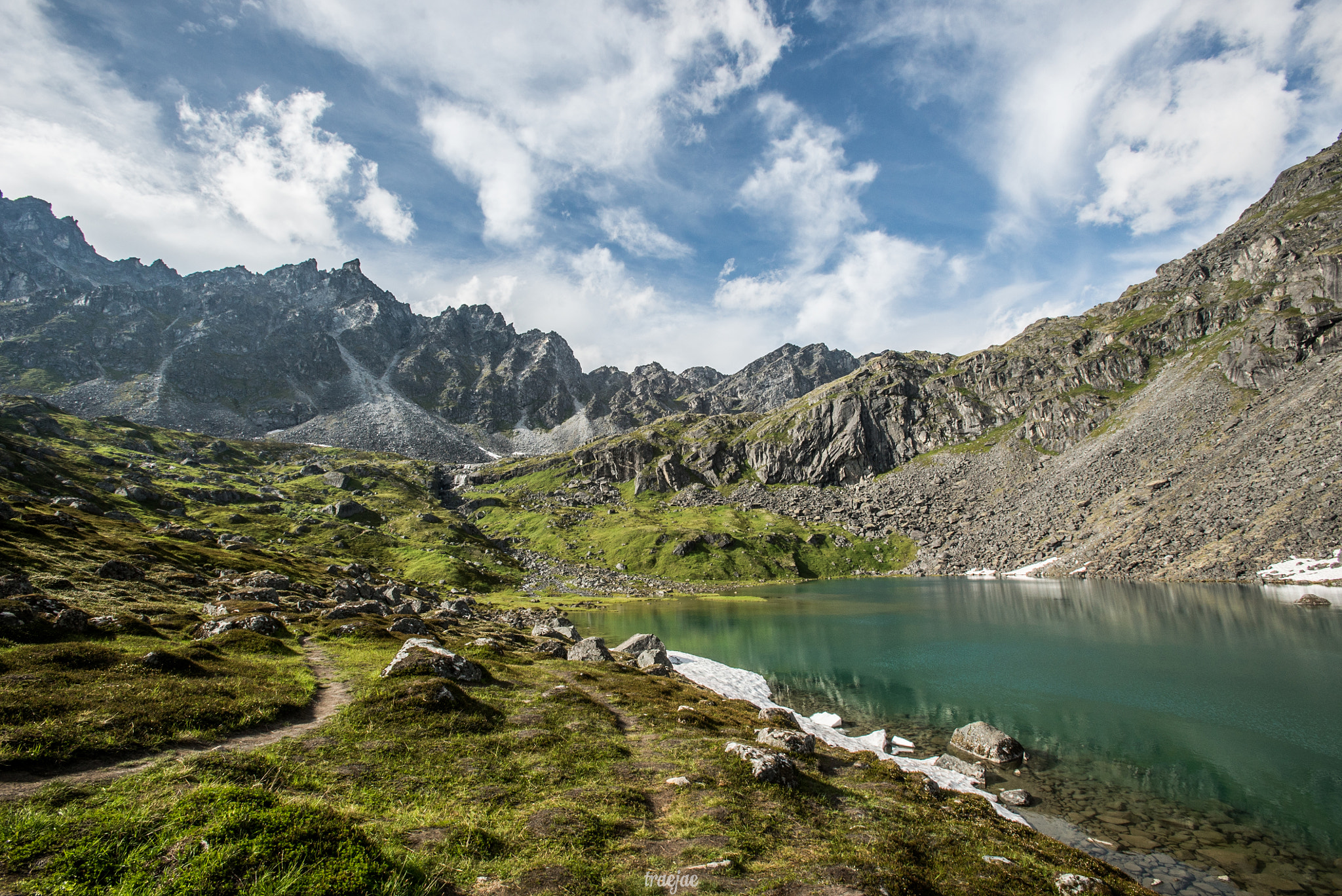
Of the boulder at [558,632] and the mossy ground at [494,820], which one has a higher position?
the mossy ground at [494,820]

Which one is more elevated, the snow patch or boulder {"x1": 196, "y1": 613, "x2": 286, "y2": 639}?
boulder {"x1": 196, "y1": 613, "x2": 286, "y2": 639}

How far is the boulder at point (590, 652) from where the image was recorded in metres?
47.9

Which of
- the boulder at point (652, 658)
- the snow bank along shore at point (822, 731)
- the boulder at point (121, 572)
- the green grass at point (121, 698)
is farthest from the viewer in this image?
the boulder at point (652, 658)

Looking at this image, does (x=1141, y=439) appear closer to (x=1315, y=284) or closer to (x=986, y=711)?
(x=1315, y=284)

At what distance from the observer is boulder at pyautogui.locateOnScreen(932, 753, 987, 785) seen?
31.1 metres

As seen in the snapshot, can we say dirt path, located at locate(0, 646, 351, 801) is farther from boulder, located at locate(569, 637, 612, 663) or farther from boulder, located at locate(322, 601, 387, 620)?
boulder, located at locate(569, 637, 612, 663)

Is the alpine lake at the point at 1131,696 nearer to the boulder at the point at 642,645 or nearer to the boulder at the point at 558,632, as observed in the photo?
the boulder at the point at 642,645

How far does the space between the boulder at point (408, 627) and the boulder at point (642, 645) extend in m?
21.2

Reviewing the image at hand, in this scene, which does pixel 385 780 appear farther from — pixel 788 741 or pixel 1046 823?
pixel 1046 823

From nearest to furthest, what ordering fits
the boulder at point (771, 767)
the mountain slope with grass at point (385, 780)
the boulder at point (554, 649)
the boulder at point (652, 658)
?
the mountain slope with grass at point (385, 780) < the boulder at point (771, 767) < the boulder at point (554, 649) < the boulder at point (652, 658)

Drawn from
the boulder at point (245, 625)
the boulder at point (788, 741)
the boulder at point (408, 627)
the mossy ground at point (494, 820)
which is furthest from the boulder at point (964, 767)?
the boulder at point (245, 625)

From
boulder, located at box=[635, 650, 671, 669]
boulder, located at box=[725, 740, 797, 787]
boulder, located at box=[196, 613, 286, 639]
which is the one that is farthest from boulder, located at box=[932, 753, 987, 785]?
boulder, located at box=[196, 613, 286, 639]

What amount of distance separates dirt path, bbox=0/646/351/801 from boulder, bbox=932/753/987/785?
3500 cm

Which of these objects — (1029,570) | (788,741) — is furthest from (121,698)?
(1029,570)
